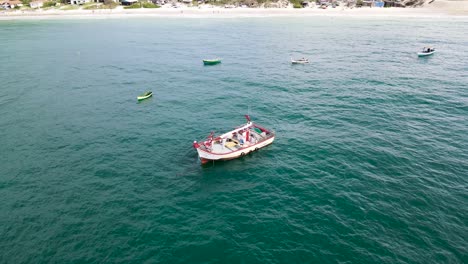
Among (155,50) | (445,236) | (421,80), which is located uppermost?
(155,50)

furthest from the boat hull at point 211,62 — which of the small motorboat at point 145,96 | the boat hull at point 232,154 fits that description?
the boat hull at point 232,154

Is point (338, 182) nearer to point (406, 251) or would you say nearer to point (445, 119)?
point (406, 251)

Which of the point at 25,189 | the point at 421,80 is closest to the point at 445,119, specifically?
the point at 421,80

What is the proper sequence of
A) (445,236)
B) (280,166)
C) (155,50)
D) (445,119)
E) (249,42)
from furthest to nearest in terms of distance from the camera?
(249,42) < (155,50) < (445,119) < (280,166) < (445,236)

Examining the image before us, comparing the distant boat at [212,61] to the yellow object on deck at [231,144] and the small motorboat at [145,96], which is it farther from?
the yellow object on deck at [231,144]

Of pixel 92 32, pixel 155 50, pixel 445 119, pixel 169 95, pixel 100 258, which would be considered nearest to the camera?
pixel 100 258

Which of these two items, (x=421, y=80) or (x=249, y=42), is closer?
(x=421, y=80)

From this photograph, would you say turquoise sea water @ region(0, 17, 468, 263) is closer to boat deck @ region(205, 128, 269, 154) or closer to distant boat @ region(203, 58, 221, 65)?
boat deck @ region(205, 128, 269, 154)

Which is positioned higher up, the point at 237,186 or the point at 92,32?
the point at 92,32
